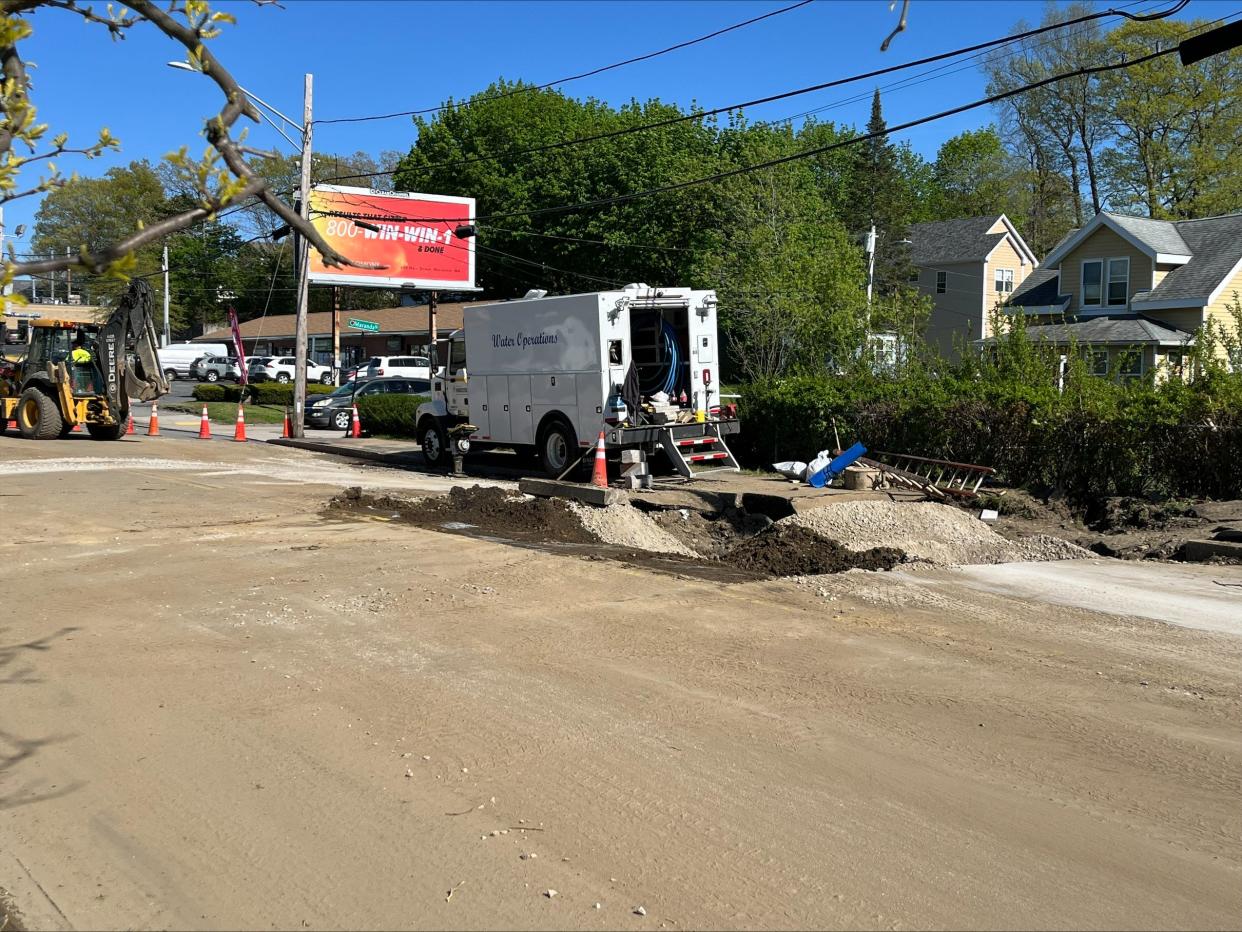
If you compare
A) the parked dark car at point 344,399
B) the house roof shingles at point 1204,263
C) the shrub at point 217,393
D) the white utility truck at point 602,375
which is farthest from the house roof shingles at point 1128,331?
the shrub at point 217,393

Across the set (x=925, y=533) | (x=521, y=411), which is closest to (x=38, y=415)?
(x=521, y=411)

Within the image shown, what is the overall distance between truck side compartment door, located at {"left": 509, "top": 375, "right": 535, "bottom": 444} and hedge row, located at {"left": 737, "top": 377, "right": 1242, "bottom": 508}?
4676 millimetres

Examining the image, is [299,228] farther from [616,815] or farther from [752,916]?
[752,916]

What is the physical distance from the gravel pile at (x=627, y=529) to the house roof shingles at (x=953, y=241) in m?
44.3

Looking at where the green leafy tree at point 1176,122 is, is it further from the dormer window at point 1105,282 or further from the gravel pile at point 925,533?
the gravel pile at point 925,533

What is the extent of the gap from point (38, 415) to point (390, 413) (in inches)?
330

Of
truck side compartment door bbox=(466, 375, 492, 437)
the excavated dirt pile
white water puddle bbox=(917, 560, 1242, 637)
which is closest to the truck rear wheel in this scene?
truck side compartment door bbox=(466, 375, 492, 437)

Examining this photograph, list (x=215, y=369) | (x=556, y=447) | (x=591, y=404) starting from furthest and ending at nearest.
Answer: (x=215, y=369) < (x=556, y=447) < (x=591, y=404)

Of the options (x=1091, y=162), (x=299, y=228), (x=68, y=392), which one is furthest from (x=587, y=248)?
(x=299, y=228)

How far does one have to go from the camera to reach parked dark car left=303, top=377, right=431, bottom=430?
32656 millimetres

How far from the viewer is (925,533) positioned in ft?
41.4

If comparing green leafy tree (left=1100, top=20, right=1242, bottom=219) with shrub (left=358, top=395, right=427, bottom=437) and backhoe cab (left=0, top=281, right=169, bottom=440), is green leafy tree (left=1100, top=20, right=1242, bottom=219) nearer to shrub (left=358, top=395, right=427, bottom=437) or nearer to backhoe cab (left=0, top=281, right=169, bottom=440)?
shrub (left=358, top=395, right=427, bottom=437)

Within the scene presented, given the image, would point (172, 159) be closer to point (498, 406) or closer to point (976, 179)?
point (498, 406)

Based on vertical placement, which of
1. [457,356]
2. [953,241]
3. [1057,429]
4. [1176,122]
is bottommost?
[1057,429]
